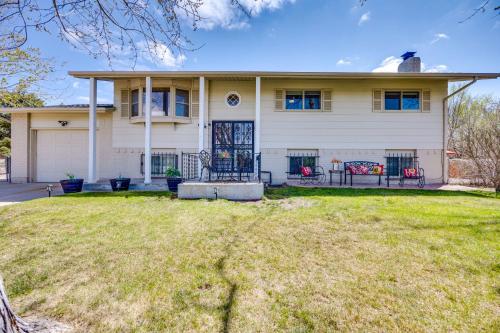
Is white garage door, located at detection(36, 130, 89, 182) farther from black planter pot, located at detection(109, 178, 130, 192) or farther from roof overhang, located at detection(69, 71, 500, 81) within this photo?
black planter pot, located at detection(109, 178, 130, 192)

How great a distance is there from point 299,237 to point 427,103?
9.11m

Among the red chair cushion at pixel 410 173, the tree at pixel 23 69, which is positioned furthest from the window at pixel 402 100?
the tree at pixel 23 69

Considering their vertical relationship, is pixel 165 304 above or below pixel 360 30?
below

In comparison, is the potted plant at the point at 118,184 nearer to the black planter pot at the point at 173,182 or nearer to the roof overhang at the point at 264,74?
the black planter pot at the point at 173,182

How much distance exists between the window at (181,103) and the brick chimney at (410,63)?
9010mm

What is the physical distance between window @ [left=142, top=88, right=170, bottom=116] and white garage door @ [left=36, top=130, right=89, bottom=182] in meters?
3.23

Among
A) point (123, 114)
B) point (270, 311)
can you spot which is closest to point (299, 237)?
point (270, 311)

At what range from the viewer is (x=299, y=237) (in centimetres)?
355

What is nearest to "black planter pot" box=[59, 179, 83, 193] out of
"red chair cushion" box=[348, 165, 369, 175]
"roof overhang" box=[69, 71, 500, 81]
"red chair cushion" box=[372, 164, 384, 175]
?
"roof overhang" box=[69, 71, 500, 81]

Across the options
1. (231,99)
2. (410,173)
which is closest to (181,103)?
(231,99)

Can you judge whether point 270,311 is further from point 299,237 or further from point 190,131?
point 190,131

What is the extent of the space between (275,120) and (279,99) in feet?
2.81

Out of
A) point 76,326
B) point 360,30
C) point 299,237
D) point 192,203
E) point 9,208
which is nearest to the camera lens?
point 76,326

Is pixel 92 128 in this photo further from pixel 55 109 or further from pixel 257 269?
pixel 257 269
